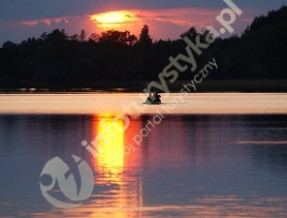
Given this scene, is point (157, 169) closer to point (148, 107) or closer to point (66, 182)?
point (66, 182)

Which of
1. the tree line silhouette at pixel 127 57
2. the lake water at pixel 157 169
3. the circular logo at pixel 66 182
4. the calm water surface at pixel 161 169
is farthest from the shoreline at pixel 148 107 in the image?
the tree line silhouette at pixel 127 57

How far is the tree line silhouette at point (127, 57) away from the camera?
4222 inches

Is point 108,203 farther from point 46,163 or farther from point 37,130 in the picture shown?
point 37,130

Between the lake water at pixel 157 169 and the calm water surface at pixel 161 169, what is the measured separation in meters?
0.02

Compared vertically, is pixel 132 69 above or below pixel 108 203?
above

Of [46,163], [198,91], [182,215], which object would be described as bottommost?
[182,215]

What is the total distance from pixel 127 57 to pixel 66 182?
112059mm

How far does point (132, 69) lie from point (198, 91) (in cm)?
1357

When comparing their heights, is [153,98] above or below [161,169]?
above

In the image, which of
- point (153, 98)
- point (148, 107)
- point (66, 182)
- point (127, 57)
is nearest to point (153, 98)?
point (153, 98)

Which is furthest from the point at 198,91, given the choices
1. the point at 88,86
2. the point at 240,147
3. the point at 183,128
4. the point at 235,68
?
the point at 240,147

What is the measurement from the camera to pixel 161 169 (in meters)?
19.6

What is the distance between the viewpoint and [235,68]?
354 feet

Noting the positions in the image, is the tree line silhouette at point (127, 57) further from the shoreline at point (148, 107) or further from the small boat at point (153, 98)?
the small boat at point (153, 98)
